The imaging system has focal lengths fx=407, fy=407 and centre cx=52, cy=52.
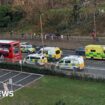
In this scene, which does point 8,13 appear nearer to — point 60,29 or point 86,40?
point 60,29

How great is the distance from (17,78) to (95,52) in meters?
12.1

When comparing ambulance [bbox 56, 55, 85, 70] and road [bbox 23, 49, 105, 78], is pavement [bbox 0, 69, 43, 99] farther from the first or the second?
road [bbox 23, 49, 105, 78]

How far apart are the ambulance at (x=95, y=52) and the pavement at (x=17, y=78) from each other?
9670 millimetres

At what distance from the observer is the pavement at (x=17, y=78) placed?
42.0m

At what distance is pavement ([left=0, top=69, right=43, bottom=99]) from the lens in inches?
1654

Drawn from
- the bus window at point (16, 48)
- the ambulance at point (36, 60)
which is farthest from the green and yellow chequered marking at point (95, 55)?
the bus window at point (16, 48)

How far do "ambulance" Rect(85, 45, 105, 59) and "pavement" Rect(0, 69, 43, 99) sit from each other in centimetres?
967

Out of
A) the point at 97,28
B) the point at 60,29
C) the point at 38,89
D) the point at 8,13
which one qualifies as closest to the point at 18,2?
the point at 8,13

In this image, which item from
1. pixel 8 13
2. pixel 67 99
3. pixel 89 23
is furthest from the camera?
pixel 8 13

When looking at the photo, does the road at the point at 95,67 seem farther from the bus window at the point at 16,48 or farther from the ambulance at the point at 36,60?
the bus window at the point at 16,48

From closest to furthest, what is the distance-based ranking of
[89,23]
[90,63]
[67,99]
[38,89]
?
[67,99]
[38,89]
[90,63]
[89,23]

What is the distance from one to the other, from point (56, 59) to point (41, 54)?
2591 millimetres

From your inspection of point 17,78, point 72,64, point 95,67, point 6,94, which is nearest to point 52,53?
point 72,64

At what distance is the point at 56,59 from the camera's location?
52969 mm
